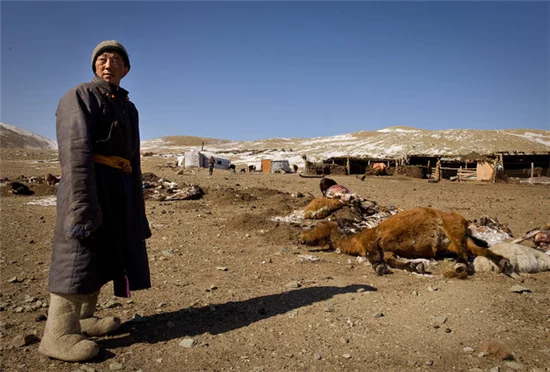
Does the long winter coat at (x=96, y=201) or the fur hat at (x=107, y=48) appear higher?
the fur hat at (x=107, y=48)

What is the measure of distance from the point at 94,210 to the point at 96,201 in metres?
0.08

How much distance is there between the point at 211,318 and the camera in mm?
3377

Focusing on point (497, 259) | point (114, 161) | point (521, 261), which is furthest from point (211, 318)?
point (521, 261)

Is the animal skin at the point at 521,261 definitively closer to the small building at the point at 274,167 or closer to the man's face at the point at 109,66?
the man's face at the point at 109,66

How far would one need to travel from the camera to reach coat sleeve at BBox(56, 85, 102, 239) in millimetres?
2549

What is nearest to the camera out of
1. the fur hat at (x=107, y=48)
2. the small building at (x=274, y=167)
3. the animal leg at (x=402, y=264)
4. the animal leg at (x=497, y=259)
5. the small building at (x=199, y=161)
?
the fur hat at (x=107, y=48)

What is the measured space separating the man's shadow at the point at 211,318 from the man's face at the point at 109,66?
2.13 metres

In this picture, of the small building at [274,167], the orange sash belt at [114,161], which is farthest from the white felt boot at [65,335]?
the small building at [274,167]

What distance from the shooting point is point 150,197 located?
463 inches

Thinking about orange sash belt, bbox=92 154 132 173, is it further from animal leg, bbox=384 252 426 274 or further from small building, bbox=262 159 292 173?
small building, bbox=262 159 292 173

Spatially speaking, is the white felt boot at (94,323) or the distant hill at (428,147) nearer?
the white felt boot at (94,323)

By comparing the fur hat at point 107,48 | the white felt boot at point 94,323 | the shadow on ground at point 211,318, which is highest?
the fur hat at point 107,48

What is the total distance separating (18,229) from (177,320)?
5220 mm

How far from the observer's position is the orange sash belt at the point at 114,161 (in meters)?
2.83
